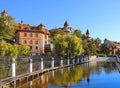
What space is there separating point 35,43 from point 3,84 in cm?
6423

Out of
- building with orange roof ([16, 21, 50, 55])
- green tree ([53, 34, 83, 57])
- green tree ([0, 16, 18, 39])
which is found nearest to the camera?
green tree ([53, 34, 83, 57])

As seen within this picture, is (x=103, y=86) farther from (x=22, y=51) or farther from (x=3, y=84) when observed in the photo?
(x=22, y=51)

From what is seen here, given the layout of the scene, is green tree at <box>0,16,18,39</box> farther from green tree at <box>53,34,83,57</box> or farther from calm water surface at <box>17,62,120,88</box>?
calm water surface at <box>17,62,120,88</box>

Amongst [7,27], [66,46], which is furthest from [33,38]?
[66,46]

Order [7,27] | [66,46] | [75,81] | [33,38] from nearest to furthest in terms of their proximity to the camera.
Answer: [75,81] < [66,46] < [33,38] < [7,27]

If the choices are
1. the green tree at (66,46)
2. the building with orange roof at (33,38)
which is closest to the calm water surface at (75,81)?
the green tree at (66,46)

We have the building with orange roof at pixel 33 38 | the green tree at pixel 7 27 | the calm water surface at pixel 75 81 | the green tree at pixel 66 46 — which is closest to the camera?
the calm water surface at pixel 75 81

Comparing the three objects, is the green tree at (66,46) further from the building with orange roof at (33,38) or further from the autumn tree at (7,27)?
the autumn tree at (7,27)

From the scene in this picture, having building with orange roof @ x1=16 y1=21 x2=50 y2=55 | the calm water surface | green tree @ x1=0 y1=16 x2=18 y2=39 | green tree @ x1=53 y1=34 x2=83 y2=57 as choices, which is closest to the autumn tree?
green tree @ x1=0 y1=16 x2=18 y2=39

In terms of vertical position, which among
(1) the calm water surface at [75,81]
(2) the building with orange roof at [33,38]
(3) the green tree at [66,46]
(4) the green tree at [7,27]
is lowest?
(1) the calm water surface at [75,81]

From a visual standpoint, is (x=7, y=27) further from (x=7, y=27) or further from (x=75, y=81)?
(x=75, y=81)

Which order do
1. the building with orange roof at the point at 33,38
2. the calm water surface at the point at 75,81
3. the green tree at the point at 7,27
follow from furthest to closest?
the green tree at the point at 7,27, the building with orange roof at the point at 33,38, the calm water surface at the point at 75,81

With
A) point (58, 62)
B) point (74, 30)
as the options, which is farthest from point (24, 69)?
point (74, 30)

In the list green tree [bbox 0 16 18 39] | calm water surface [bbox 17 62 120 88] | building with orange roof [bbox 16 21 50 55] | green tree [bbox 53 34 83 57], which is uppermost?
green tree [bbox 0 16 18 39]
